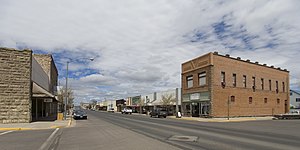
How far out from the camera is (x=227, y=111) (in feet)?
150

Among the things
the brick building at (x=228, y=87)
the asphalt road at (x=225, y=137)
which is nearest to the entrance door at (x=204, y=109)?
the brick building at (x=228, y=87)

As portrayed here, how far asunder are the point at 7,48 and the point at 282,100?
52.5 meters

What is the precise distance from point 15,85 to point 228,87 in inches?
1256

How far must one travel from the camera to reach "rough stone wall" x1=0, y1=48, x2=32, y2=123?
85.7ft

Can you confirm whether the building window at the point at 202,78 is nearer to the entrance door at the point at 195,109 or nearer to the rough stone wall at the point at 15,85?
the entrance door at the point at 195,109

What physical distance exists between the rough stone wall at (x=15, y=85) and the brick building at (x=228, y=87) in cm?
2654

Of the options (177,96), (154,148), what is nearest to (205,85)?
(177,96)

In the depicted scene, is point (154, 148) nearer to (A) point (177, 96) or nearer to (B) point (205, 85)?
(B) point (205, 85)

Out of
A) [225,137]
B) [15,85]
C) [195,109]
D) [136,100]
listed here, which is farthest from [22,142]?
[136,100]

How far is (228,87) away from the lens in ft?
153

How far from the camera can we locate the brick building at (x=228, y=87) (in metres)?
44.7

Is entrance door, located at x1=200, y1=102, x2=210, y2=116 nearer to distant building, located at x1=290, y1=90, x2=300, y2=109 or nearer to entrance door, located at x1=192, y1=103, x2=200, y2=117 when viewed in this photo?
entrance door, located at x1=192, y1=103, x2=200, y2=117

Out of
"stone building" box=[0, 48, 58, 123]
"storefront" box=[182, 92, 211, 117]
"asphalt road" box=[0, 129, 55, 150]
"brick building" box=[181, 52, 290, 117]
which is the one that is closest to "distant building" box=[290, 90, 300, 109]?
"brick building" box=[181, 52, 290, 117]

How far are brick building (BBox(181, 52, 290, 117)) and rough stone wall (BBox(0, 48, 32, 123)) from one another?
26538mm
